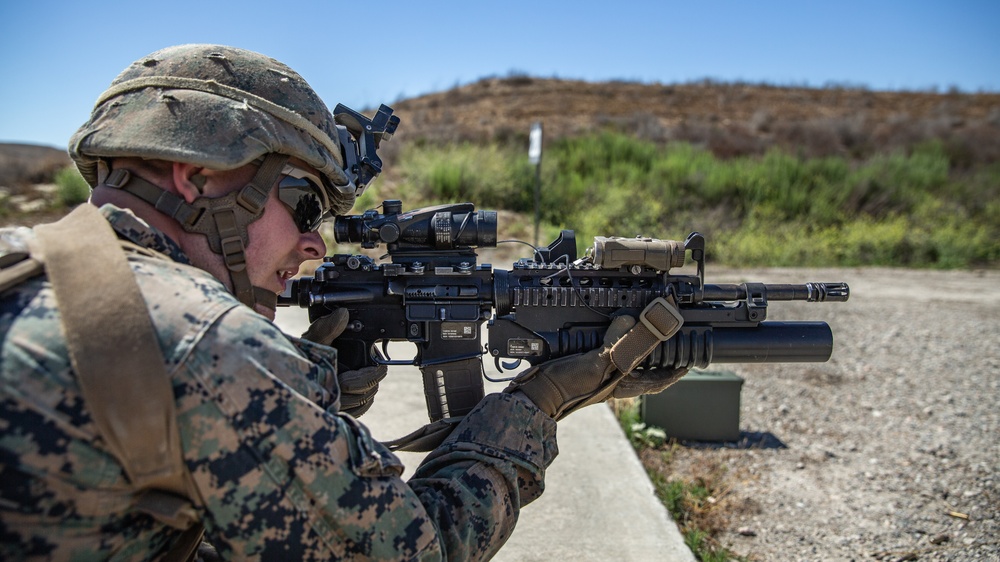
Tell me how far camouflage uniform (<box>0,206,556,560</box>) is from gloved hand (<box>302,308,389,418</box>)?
1.31 m

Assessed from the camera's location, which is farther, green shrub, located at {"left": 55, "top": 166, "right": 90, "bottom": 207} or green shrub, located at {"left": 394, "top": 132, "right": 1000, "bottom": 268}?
green shrub, located at {"left": 55, "top": 166, "right": 90, "bottom": 207}

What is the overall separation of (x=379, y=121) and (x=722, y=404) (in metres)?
3.43

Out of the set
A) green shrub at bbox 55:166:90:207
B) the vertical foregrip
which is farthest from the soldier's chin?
green shrub at bbox 55:166:90:207

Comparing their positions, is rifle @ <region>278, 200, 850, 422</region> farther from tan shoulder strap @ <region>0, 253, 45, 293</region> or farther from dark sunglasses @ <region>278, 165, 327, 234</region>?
tan shoulder strap @ <region>0, 253, 45, 293</region>

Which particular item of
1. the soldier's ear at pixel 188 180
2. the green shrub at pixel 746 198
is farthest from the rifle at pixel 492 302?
the green shrub at pixel 746 198

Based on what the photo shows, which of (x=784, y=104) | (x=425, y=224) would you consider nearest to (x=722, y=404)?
(x=425, y=224)

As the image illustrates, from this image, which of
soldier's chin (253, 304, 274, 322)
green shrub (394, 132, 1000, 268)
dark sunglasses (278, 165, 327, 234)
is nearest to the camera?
dark sunglasses (278, 165, 327, 234)

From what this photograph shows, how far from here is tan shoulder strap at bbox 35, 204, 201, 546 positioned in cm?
141

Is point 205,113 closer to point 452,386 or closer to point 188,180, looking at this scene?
point 188,180

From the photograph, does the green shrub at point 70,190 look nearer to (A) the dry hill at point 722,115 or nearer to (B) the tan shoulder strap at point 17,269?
(A) the dry hill at point 722,115

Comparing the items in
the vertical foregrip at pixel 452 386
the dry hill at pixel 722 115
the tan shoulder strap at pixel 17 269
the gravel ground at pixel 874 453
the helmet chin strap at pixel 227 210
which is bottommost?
the gravel ground at pixel 874 453

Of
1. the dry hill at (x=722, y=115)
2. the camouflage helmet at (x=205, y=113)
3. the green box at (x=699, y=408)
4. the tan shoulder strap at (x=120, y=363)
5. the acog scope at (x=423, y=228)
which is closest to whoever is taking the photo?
the tan shoulder strap at (x=120, y=363)

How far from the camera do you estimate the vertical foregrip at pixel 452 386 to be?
3164 mm

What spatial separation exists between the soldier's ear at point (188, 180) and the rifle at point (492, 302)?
1.05 m
